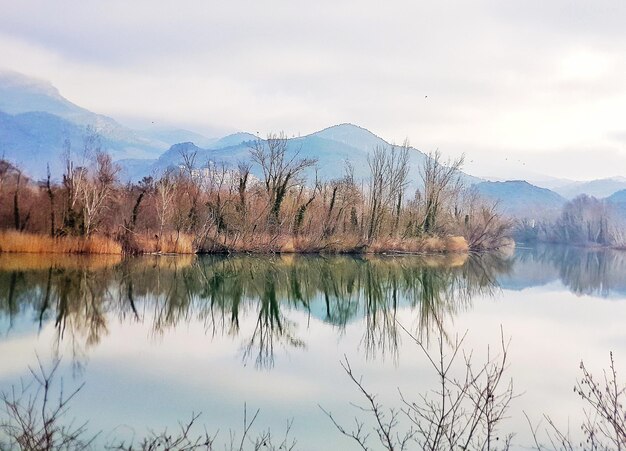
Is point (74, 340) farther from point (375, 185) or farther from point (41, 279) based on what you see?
point (375, 185)

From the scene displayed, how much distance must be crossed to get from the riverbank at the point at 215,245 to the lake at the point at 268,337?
1.09m

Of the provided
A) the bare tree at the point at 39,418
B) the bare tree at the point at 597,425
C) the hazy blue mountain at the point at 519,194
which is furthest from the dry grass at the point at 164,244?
the hazy blue mountain at the point at 519,194

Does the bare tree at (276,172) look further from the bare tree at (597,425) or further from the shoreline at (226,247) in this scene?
the bare tree at (597,425)

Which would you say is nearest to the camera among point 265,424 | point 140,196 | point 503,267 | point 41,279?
point 265,424

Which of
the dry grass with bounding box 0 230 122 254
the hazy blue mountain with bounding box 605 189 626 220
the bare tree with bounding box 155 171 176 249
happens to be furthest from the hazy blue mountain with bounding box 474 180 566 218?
the dry grass with bounding box 0 230 122 254

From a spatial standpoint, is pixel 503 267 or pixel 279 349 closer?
pixel 279 349

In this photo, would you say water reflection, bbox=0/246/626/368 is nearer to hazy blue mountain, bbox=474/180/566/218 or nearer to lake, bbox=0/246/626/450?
lake, bbox=0/246/626/450

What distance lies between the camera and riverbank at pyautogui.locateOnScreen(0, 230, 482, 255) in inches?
869

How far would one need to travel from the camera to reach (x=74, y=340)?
988 centimetres

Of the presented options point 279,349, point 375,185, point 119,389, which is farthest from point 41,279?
point 375,185

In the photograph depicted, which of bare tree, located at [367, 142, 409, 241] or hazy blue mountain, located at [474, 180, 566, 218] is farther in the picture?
hazy blue mountain, located at [474, 180, 566, 218]

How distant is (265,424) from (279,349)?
146 inches

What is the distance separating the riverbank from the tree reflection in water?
1391 millimetres

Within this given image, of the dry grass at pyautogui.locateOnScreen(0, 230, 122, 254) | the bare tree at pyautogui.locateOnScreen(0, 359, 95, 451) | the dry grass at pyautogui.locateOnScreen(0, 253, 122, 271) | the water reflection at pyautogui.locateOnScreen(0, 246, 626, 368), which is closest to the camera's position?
the bare tree at pyautogui.locateOnScreen(0, 359, 95, 451)
